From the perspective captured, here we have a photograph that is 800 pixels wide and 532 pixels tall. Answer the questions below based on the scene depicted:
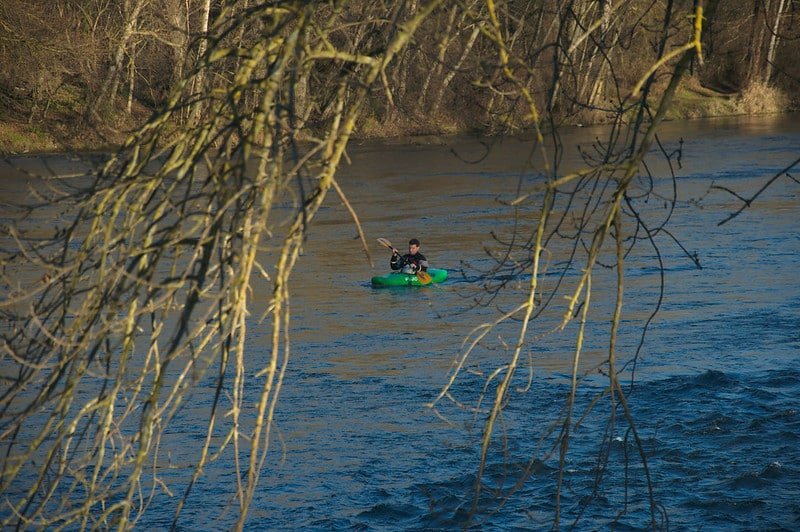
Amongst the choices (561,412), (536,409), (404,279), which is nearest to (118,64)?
(404,279)

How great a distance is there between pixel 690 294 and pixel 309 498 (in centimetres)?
846

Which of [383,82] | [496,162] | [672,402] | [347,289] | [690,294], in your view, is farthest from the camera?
[496,162]

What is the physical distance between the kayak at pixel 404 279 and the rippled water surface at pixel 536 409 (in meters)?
0.17

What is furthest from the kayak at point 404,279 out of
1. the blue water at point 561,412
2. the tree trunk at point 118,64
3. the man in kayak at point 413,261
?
the tree trunk at point 118,64

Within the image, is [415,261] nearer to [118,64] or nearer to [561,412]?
[118,64]

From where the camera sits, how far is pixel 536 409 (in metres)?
10.9

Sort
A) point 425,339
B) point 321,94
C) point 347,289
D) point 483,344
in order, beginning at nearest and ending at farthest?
point 321,94 < point 483,344 < point 425,339 < point 347,289

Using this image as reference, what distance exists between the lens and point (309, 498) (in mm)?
8984

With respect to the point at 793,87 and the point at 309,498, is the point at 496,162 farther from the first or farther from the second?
the point at 309,498

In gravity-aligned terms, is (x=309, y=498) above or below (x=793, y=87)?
below

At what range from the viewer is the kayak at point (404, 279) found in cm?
1777

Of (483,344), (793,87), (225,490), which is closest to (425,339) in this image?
(483,344)

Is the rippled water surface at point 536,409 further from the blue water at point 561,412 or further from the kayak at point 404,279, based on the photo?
the kayak at point 404,279

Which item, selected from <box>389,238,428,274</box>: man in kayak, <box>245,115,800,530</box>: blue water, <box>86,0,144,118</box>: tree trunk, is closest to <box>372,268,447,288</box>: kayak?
<box>389,238,428,274</box>: man in kayak
